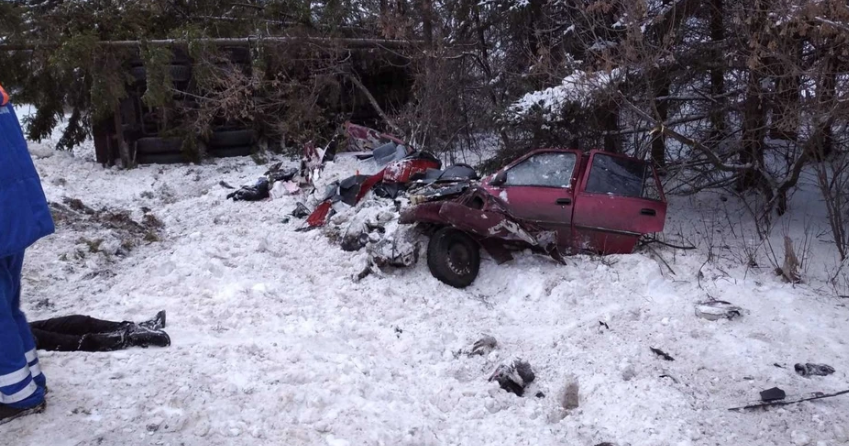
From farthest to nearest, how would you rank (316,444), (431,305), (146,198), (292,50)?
(292,50)
(146,198)
(431,305)
(316,444)

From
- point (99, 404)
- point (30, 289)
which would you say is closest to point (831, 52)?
point (99, 404)

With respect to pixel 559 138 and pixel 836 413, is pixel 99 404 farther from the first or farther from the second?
pixel 559 138

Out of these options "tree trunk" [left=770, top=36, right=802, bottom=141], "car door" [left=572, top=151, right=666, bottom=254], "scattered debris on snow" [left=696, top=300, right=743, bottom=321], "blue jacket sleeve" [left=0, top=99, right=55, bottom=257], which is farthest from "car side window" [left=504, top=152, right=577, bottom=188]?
"blue jacket sleeve" [left=0, top=99, right=55, bottom=257]

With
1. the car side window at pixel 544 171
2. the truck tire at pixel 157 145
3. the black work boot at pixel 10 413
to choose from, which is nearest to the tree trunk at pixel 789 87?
the car side window at pixel 544 171

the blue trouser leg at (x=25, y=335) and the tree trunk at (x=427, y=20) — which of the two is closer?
the blue trouser leg at (x=25, y=335)

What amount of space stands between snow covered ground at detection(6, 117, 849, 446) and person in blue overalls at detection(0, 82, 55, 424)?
0.13m

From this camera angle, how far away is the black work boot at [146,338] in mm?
4309

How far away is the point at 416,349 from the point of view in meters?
5.31

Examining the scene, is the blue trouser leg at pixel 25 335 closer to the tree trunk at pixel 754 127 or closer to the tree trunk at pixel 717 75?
the tree trunk at pixel 754 127

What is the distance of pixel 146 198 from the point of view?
1272cm

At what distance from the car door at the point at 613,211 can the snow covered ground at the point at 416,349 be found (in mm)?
287

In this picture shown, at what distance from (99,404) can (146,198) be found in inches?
399

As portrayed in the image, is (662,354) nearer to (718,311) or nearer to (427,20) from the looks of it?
(718,311)

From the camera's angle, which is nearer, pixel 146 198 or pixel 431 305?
pixel 431 305
